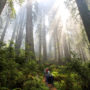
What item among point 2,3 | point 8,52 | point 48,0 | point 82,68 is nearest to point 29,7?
point 2,3

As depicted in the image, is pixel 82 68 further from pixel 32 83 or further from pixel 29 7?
pixel 29 7

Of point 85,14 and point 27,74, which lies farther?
point 85,14

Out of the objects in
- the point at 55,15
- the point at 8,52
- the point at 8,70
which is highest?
the point at 55,15

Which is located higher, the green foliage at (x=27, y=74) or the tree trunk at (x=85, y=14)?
the tree trunk at (x=85, y=14)

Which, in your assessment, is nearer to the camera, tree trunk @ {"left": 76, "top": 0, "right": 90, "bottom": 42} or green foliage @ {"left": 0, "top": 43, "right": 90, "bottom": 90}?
green foliage @ {"left": 0, "top": 43, "right": 90, "bottom": 90}

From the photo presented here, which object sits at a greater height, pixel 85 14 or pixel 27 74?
pixel 85 14

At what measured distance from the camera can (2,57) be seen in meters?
2.86

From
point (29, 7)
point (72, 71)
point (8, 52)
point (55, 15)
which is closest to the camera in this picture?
point (8, 52)

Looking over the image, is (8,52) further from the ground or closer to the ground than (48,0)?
closer to the ground

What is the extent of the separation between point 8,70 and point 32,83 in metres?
0.88

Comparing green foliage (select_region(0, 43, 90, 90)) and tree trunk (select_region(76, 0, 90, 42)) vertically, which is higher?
tree trunk (select_region(76, 0, 90, 42))

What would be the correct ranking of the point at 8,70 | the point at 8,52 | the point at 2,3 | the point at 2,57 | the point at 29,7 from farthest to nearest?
the point at 29,7
the point at 2,3
the point at 8,52
the point at 2,57
the point at 8,70

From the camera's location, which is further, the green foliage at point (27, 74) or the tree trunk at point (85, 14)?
the tree trunk at point (85, 14)

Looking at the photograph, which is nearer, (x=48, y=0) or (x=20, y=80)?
(x=20, y=80)
